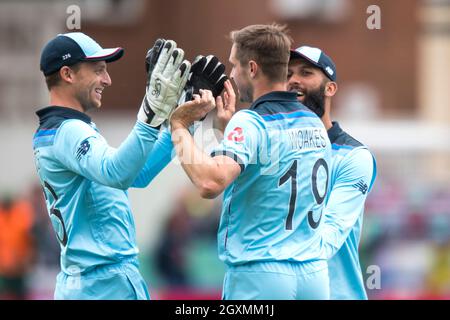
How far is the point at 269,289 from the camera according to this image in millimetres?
5680

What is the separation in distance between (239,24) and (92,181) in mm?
18800

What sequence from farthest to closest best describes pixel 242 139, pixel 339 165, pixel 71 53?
pixel 339 165
pixel 71 53
pixel 242 139

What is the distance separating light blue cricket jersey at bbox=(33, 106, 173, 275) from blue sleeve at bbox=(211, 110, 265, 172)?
0.60 m

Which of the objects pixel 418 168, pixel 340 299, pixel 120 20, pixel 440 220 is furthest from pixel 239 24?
pixel 340 299

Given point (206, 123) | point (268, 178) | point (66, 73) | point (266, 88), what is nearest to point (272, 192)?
point (268, 178)

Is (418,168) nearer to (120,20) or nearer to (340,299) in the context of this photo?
(120,20)

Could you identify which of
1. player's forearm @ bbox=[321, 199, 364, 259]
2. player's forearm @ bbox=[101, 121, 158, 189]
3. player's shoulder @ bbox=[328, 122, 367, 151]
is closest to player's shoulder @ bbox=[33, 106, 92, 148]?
player's forearm @ bbox=[101, 121, 158, 189]

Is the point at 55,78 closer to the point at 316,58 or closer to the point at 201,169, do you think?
the point at 201,169

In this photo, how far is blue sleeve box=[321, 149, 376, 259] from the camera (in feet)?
20.4

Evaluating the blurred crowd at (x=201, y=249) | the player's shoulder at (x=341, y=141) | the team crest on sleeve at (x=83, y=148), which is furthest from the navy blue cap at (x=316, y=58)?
the blurred crowd at (x=201, y=249)

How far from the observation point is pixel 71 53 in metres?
6.26

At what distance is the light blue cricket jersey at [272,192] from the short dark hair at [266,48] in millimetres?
155

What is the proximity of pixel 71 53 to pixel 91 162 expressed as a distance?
0.77 metres

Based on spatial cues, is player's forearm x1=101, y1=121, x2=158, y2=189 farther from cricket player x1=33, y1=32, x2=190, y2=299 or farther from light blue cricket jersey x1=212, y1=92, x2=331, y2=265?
light blue cricket jersey x1=212, y1=92, x2=331, y2=265
